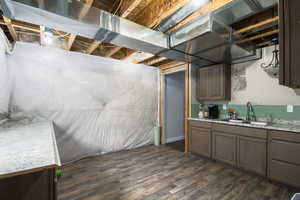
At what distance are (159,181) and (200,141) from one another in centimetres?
139

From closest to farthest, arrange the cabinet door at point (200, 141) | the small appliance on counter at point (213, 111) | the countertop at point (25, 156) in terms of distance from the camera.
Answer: the countertop at point (25, 156), the cabinet door at point (200, 141), the small appliance on counter at point (213, 111)

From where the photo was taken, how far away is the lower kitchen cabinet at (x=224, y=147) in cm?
238

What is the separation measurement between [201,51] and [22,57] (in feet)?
10.5

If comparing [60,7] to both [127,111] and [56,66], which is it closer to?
[56,66]

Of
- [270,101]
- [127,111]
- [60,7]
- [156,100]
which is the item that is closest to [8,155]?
[60,7]

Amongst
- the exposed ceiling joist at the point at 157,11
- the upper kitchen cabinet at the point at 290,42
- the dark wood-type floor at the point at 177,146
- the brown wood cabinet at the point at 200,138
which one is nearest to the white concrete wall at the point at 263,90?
the brown wood cabinet at the point at 200,138

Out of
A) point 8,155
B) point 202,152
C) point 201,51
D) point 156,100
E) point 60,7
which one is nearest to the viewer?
point 8,155

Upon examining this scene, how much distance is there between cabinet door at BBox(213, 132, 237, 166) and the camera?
238 centimetres

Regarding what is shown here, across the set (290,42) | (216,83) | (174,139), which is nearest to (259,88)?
(216,83)

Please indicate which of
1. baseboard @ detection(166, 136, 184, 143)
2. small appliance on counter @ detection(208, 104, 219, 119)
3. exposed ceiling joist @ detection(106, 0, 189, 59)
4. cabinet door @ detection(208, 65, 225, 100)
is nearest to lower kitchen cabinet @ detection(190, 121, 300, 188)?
small appliance on counter @ detection(208, 104, 219, 119)

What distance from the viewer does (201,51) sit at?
2.33 meters

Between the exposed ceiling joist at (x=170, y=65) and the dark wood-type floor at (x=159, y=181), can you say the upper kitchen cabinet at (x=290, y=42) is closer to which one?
the dark wood-type floor at (x=159, y=181)

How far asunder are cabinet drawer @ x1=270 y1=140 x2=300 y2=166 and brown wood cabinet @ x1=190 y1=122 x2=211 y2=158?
101 cm

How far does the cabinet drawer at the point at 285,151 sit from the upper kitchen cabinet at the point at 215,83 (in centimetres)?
123
